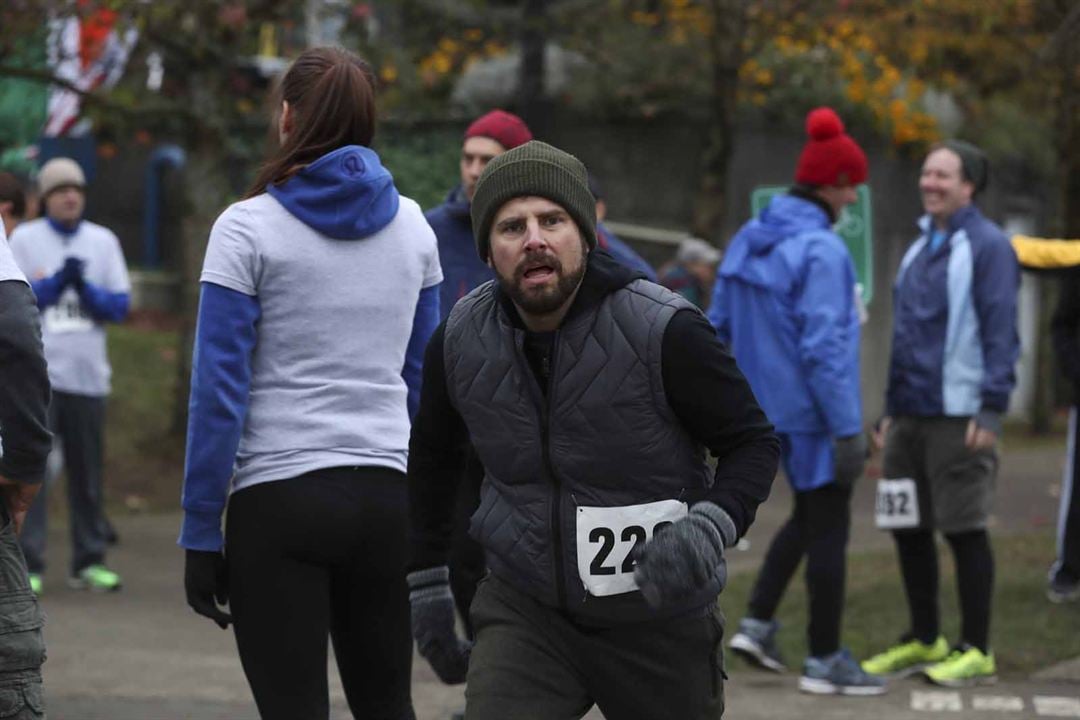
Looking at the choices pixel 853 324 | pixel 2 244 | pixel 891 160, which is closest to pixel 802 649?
pixel 853 324

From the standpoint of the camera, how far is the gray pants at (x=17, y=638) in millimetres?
4027

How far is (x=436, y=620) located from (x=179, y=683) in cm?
359

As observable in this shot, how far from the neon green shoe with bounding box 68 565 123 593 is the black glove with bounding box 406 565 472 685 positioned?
583 cm

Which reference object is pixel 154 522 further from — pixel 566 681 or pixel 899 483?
pixel 566 681

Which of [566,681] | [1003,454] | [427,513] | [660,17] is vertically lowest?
[1003,454]

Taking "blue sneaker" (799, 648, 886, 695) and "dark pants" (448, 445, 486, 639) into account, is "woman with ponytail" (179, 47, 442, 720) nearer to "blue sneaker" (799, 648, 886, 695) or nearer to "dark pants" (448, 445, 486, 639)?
"dark pants" (448, 445, 486, 639)

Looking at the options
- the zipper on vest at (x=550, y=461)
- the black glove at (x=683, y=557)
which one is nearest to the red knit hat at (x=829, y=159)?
the zipper on vest at (x=550, y=461)

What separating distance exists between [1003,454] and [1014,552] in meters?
6.75

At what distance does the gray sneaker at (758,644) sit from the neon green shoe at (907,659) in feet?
1.19

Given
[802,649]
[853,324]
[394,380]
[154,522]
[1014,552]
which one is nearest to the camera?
[394,380]

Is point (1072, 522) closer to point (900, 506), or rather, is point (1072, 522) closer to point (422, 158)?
point (900, 506)

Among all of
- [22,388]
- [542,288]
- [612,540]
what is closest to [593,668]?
[612,540]

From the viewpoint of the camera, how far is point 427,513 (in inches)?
170

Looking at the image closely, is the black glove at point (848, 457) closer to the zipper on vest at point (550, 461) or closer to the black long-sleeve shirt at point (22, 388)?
the zipper on vest at point (550, 461)
